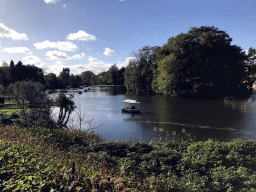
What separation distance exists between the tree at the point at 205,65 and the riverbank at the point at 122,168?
1801 inches

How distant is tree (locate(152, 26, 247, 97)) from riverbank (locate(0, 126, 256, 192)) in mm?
Answer: 45734

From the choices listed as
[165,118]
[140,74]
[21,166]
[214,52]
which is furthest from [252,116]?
[140,74]

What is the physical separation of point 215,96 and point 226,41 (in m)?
17.3

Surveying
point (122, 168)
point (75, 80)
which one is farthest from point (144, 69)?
point (75, 80)

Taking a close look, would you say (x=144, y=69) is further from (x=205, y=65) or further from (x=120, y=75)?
(x=120, y=75)

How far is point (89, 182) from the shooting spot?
454cm

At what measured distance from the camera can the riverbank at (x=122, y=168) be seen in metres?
4.46

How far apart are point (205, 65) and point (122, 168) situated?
53.6 metres

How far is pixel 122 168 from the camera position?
23.3 feet

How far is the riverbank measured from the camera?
14.6 ft

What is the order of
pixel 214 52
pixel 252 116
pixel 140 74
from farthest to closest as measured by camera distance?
pixel 140 74 < pixel 214 52 < pixel 252 116

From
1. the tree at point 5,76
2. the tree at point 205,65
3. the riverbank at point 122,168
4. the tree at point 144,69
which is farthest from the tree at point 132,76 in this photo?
the riverbank at point 122,168

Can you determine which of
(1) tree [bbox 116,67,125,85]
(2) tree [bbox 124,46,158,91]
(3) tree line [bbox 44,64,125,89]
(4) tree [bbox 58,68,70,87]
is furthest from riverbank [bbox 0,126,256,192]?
(4) tree [bbox 58,68,70,87]

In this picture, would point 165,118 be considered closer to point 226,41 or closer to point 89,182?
point 89,182
